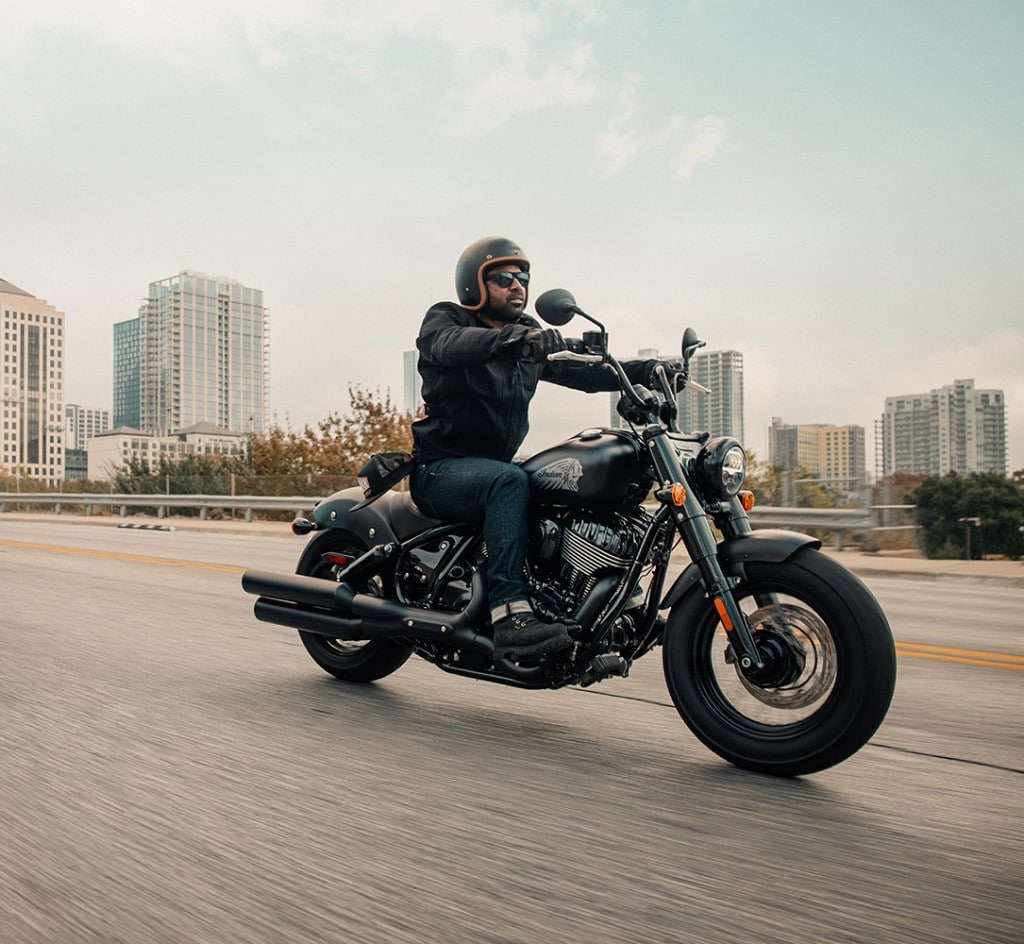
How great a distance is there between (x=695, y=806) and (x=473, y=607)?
50.0 inches

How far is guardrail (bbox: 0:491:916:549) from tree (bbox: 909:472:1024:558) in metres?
0.31

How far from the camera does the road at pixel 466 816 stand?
2.36 meters

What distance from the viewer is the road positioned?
2.36m

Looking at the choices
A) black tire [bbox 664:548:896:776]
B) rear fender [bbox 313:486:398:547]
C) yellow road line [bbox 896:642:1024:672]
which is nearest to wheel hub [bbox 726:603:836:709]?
black tire [bbox 664:548:896:776]

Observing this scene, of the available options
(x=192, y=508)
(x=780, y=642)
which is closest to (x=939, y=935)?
(x=780, y=642)

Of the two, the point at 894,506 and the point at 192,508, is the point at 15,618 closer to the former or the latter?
the point at 894,506

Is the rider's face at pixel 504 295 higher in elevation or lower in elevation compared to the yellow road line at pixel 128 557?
higher

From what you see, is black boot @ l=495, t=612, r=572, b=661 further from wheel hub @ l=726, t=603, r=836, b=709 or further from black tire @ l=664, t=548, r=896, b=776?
wheel hub @ l=726, t=603, r=836, b=709

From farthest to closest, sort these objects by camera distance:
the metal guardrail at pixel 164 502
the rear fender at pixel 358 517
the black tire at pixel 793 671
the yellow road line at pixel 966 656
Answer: the metal guardrail at pixel 164 502 < the yellow road line at pixel 966 656 < the rear fender at pixel 358 517 < the black tire at pixel 793 671

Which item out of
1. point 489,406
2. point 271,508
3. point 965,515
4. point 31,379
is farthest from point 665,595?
point 31,379

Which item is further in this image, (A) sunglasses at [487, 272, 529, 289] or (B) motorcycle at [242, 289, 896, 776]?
(A) sunglasses at [487, 272, 529, 289]

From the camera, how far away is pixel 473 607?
4.10 meters

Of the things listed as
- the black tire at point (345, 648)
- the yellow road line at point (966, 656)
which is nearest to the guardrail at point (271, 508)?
the yellow road line at point (966, 656)

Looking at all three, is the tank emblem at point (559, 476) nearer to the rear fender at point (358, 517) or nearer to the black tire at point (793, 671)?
the black tire at point (793, 671)
